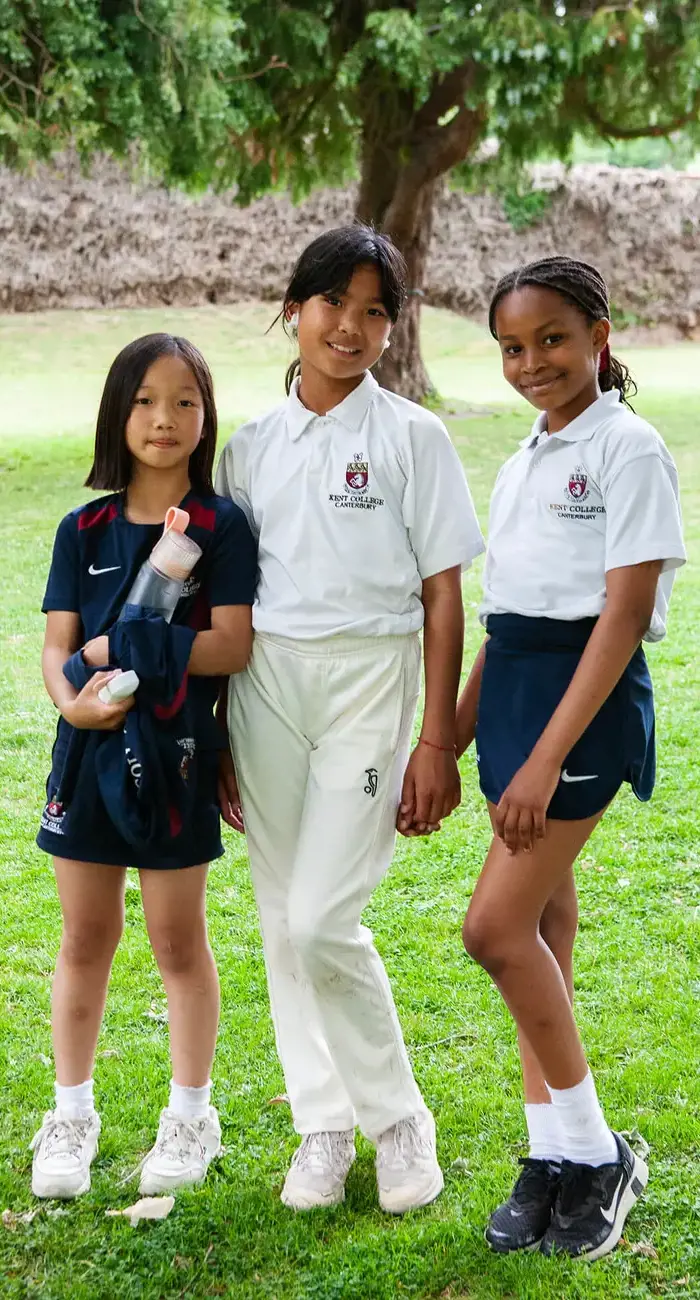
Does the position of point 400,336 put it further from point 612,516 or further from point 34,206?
point 612,516

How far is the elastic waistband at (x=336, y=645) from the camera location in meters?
2.09

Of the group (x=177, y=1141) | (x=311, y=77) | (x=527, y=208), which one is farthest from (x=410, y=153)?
(x=177, y=1141)

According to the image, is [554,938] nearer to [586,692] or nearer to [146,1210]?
[586,692]

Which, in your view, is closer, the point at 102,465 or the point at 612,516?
the point at 612,516

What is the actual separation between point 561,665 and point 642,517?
241 millimetres

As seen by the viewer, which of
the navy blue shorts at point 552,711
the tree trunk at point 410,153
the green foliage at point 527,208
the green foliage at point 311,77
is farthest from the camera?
the green foliage at point 527,208

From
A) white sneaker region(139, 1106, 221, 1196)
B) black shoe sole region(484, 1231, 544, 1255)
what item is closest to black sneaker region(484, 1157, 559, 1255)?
black shoe sole region(484, 1231, 544, 1255)

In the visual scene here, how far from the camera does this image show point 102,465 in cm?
220

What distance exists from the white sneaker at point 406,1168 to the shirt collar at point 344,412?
1102 mm

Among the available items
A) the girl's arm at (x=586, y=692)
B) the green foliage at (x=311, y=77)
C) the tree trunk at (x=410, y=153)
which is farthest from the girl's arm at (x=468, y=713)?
the tree trunk at (x=410, y=153)

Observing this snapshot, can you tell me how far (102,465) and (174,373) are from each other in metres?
0.18

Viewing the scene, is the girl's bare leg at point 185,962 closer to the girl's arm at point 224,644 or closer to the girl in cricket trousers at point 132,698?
the girl in cricket trousers at point 132,698

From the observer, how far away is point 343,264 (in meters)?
2.06

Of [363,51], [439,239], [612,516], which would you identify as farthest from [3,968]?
[439,239]
